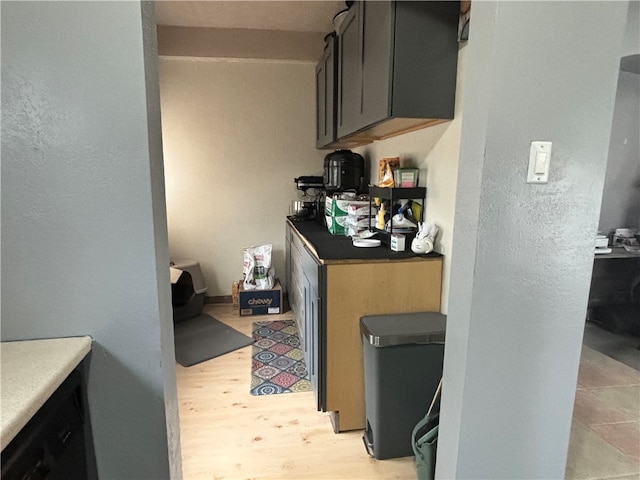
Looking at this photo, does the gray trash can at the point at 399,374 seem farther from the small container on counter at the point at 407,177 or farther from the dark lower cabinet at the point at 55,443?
the dark lower cabinet at the point at 55,443

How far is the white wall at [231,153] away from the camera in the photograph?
3459 mm

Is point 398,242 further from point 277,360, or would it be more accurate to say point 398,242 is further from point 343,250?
point 277,360

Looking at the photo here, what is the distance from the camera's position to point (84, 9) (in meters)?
0.83

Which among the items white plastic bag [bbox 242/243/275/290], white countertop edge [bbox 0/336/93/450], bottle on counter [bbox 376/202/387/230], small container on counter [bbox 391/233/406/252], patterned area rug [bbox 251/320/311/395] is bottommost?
patterned area rug [bbox 251/320/311/395]

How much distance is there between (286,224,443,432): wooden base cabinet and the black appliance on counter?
116 centimetres

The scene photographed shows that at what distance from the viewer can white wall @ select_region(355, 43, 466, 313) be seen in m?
1.67

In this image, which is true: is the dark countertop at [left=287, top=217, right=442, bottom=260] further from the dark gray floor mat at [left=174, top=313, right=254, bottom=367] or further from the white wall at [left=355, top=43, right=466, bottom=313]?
the dark gray floor mat at [left=174, top=313, right=254, bottom=367]

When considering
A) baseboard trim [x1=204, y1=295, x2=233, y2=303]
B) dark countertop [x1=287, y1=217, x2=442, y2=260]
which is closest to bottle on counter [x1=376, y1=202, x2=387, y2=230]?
dark countertop [x1=287, y1=217, x2=442, y2=260]

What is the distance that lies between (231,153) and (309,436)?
256cm

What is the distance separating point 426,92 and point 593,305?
181 cm

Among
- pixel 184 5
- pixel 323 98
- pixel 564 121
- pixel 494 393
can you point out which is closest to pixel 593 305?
pixel 494 393

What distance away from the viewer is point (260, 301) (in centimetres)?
346

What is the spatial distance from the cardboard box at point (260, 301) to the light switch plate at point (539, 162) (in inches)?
107

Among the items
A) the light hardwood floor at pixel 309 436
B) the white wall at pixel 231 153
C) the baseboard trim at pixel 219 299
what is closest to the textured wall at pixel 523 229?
the light hardwood floor at pixel 309 436
